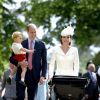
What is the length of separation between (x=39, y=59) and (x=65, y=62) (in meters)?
0.56

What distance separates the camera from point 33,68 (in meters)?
11.7

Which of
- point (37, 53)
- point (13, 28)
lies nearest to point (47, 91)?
point (37, 53)

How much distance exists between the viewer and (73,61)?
11492mm

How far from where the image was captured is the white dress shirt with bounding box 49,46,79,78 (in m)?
11.5

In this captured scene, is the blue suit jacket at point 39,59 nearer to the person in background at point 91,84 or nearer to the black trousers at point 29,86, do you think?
the black trousers at point 29,86

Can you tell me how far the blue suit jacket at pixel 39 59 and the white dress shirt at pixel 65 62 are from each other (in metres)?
0.27

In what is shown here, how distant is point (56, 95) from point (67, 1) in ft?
109

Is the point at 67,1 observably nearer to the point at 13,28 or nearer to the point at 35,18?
the point at 35,18

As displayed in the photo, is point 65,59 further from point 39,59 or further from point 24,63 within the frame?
point 24,63

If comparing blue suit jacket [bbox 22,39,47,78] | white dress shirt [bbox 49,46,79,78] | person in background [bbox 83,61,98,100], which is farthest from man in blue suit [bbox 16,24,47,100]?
person in background [bbox 83,61,98,100]

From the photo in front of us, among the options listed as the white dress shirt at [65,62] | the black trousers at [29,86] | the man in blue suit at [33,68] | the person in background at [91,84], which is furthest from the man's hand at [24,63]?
the person in background at [91,84]

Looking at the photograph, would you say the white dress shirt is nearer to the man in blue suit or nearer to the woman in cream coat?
the woman in cream coat

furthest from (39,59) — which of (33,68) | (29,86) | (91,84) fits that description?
(91,84)

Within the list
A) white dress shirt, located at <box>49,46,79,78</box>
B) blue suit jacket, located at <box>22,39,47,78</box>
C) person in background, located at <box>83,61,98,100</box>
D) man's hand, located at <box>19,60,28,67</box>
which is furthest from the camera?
person in background, located at <box>83,61,98,100</box>
